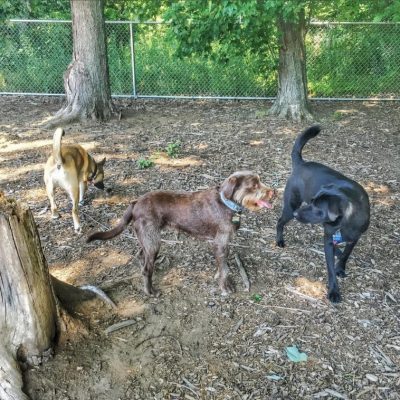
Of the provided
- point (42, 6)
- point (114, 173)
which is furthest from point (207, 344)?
point (42, 6)

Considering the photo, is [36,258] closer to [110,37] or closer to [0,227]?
[0,227]

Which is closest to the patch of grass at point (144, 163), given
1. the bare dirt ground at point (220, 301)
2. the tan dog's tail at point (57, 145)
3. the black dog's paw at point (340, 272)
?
the bare dirt ground at point (220, 301)

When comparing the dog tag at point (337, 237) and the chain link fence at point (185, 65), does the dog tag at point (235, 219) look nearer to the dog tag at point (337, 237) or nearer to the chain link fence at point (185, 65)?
the dog tag at point (337, 237)

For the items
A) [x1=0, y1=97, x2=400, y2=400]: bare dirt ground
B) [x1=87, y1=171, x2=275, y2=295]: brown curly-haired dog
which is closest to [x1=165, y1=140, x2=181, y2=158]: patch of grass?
[x1=0, y1=97, x2=400, y2=400]: bare dirt ground

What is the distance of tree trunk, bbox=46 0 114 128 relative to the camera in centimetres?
881

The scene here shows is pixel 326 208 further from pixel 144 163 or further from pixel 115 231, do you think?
pixel 144 163

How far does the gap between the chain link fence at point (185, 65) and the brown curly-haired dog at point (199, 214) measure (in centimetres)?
854

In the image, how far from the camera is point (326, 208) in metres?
3.83

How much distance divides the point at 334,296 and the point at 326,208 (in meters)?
0.80

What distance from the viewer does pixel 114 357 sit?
3.12 m

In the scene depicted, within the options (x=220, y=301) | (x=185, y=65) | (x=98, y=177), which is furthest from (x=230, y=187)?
(x=185, y=65)

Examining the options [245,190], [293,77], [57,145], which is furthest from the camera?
[293,77]

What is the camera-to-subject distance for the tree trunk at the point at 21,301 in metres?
2.65

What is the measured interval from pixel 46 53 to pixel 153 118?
16.6 ft
